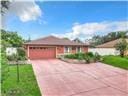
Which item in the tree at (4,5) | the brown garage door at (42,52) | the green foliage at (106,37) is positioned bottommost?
the brown garage door at (42,52)

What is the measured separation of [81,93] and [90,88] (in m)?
1.12

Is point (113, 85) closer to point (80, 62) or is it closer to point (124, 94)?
point (124, 94)

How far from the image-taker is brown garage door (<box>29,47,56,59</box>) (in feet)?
87.0

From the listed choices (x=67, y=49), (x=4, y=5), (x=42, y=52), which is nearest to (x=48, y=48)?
(x=42, y=52)

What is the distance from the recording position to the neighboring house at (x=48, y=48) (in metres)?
26.5

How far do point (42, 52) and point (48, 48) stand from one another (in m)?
1.23

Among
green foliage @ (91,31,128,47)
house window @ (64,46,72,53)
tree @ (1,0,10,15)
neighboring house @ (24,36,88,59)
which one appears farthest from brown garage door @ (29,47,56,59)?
green foliage @ (91,31,128,47)

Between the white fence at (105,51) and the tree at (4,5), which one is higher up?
the tree at (4,5)

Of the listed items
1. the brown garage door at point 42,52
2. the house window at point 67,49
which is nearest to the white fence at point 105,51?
the house window at point 67,49

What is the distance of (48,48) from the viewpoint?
2756 cm

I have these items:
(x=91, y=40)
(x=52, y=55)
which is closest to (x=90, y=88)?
(x=52, y=55)

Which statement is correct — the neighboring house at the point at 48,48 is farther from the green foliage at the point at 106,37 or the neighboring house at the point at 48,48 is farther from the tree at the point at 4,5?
the green foliage at the point at 106,37

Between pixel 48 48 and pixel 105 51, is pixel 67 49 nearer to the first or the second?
pixel 48 48

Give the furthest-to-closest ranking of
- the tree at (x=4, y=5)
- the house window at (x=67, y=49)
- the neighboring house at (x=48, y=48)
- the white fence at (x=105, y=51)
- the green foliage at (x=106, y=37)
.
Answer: the green foliage at (x=106, y=37)
the white fence at (x=105, y=51)
the house window at (x=67, y=49)
the neighboring house at (x=48, y=48)
the tree at (x=4, y=5)
